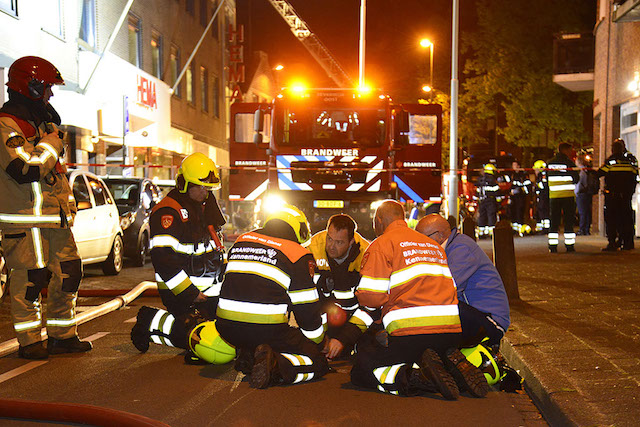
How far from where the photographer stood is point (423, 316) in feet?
17.1

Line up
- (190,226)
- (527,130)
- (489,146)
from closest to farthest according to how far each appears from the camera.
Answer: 1. (190,226)
2. (527,130)
3. (489,146)

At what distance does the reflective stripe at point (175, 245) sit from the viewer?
6.44 meters

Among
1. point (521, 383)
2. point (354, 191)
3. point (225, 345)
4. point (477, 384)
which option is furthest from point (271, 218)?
point (354, 191)

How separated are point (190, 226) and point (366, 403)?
7.38 ft

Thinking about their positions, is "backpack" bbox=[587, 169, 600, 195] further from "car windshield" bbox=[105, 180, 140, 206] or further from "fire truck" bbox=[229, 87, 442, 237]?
"car windshield" bbox=[105, 180, 140, 206]

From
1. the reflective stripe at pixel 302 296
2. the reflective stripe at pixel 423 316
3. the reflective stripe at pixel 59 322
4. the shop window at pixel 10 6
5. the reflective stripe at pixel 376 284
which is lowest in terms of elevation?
the reflective stripe at pixel 59 322

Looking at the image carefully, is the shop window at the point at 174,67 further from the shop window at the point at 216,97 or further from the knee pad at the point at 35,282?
the knee pad at the point at 35,282

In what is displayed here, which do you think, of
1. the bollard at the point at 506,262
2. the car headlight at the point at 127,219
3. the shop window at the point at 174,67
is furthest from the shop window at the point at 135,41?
the bollard at the point at 506,262

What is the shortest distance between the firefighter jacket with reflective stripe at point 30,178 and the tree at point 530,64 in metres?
31.4

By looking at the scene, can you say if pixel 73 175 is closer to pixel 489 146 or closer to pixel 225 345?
pixel 225 345

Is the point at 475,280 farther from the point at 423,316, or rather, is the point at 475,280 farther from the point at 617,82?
the point at 617,82

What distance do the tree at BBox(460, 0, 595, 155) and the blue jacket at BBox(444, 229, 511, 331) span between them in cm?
3107

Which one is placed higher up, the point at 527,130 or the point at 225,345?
the point at 527,130

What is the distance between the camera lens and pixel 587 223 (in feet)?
65.4
